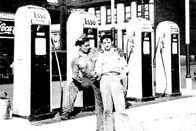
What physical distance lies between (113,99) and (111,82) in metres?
0.30

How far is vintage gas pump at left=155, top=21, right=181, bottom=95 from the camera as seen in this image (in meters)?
12.8

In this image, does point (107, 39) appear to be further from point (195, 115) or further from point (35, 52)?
point (195, 115)

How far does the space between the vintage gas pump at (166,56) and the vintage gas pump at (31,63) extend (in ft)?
17.4

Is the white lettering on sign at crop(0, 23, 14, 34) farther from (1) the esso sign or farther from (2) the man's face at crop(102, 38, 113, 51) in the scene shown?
(2) the man's face at crop(102, 38, 113, 51)

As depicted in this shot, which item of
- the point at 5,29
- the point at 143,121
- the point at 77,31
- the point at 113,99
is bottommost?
the point at 143,121

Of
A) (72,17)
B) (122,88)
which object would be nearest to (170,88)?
(72,17)

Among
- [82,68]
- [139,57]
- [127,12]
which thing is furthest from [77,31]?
[127,12]

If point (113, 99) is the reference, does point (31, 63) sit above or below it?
above

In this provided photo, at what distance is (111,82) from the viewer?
21.1 feet

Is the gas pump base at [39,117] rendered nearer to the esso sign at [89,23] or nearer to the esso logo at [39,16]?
the esso logo at [39,16]

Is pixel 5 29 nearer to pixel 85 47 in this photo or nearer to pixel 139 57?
pixel 139 57

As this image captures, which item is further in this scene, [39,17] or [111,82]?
[39,17]

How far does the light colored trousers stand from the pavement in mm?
270

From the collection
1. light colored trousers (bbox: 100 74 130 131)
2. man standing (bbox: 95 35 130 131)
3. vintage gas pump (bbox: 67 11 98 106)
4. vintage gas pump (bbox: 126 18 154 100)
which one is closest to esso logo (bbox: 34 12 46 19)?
vintage gas pump (bbox: 67 11 98 106)
